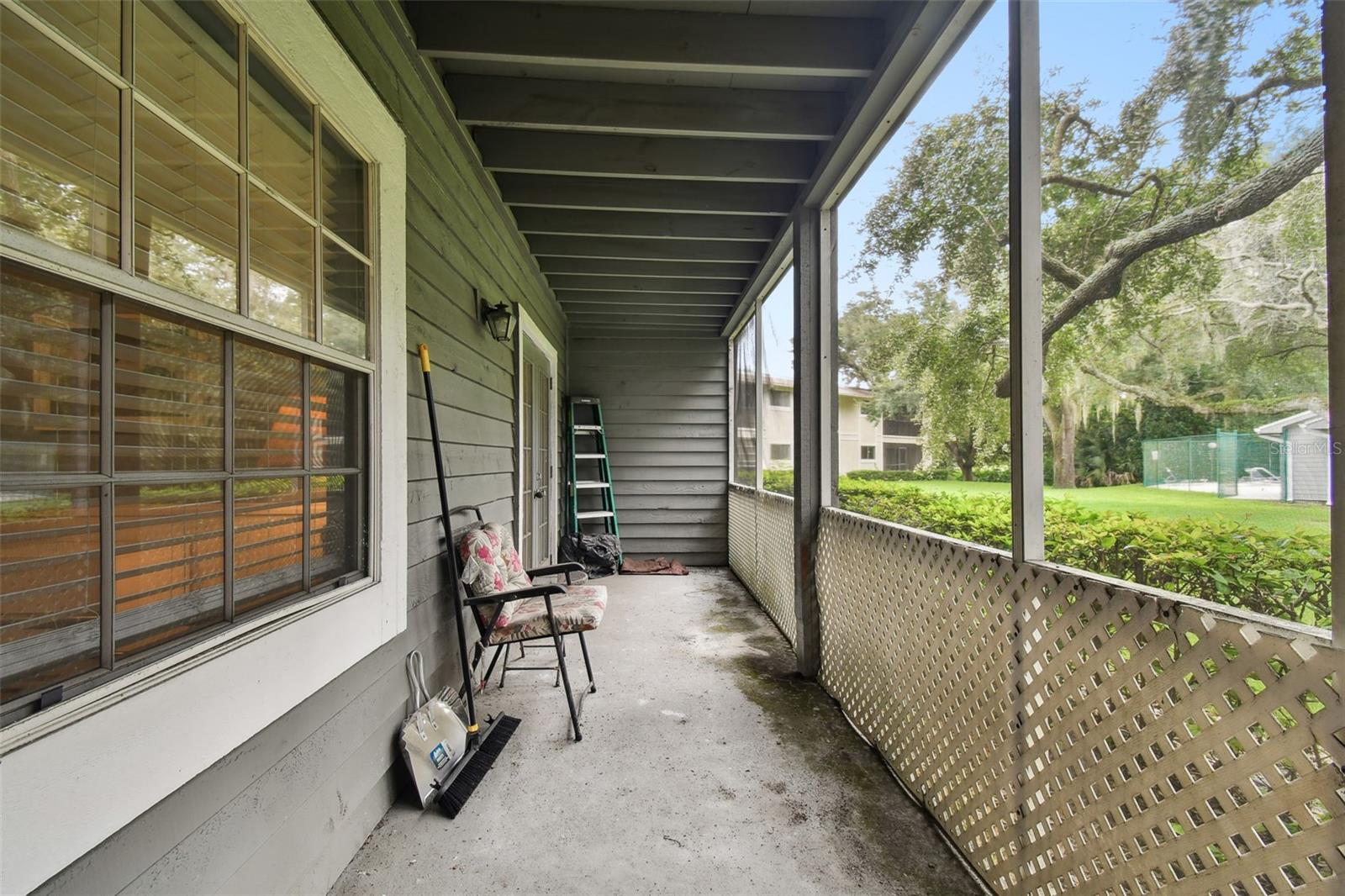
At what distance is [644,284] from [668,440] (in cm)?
203

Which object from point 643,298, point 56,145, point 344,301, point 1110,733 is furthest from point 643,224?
point 1110,733

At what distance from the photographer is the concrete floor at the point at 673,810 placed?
61.9 inches

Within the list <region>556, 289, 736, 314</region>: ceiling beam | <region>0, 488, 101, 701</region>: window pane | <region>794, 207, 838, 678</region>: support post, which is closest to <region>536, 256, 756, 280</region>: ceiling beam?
<region>556, 289, 736, 314</region>: ceiling beam

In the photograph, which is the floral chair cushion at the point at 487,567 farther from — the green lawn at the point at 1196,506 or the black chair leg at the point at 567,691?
the green lawn at the point at 1196,506

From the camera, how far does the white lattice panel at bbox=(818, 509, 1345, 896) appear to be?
32.9 inches

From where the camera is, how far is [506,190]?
3.16m

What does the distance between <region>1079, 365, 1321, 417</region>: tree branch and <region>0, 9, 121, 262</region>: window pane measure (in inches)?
71.6

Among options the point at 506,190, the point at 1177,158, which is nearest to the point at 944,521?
the point at 1177,158

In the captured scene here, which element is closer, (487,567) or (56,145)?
(56,145)

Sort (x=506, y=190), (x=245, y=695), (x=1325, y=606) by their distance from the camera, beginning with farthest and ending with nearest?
(x=506, y=190)
(x=245, y=695)
(x=1325, y=606)

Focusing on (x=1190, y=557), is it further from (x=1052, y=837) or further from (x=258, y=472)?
(x=258, y=472)

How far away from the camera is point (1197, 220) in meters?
0.98

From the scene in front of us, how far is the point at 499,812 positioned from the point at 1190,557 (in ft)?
6.69

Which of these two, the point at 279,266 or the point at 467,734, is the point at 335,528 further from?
the point at 467,734
